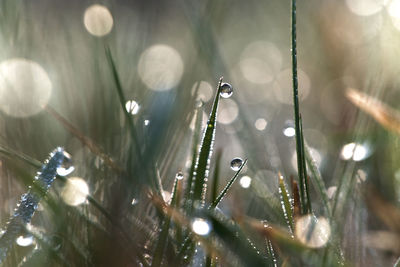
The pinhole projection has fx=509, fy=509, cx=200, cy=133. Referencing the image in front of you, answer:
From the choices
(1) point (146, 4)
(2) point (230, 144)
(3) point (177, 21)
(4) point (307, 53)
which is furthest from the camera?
(3) point (177, 21)

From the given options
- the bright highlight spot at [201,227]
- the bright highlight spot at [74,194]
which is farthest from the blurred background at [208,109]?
the bright highlight spot at [201,227]

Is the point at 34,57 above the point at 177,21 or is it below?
below

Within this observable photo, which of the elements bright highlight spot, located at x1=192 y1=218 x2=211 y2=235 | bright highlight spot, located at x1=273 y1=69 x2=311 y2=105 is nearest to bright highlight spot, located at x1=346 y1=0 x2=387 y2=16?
bright highlight spot, located at x1=273 y1=69 x2=311 y2=105

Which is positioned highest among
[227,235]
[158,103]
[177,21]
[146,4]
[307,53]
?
[177,21]

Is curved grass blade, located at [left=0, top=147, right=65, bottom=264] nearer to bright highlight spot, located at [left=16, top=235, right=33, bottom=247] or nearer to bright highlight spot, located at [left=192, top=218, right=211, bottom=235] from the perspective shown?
bright highlight spot, located at [left=16, top=235, right=33, bottom=247]

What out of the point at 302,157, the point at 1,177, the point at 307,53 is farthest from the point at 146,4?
the point at 302,157

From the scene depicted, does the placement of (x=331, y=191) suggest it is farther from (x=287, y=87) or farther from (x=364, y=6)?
(x=364, y=6)

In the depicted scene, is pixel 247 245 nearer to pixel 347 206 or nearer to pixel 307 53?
pixel 347 206
